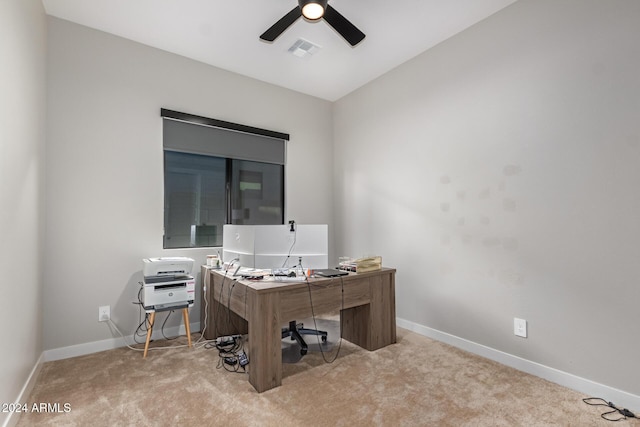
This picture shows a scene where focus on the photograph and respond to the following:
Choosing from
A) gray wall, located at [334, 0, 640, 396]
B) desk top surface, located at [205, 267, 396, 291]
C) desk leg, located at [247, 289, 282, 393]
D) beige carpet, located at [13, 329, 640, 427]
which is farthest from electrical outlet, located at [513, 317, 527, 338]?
desk leg, located at [247, 289, 282, 393]

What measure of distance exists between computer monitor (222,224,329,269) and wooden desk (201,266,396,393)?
0.50 feet

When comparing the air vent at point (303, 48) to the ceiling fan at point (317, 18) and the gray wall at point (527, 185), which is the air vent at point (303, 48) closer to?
the ceiling fan at point (317, 18)

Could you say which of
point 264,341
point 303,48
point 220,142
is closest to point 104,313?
point 264,341

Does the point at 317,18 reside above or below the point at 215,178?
above

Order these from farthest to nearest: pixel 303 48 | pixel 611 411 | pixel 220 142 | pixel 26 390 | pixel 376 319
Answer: pixel 220 142
pixel 303 48
pixel 376 319
pixel 26 390
pixel 611 411

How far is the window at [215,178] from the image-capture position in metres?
3.28

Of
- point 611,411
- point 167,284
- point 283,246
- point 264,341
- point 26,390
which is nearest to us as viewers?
point 611,411

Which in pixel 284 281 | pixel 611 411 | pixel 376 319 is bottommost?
pixel 611 411

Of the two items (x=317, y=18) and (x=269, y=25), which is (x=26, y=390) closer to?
(x=317, y=18)

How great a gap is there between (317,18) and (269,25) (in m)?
0.82

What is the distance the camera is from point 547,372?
2271 millimetres

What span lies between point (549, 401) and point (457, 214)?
4.96 feet

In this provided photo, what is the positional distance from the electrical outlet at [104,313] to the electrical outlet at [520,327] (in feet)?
11.4

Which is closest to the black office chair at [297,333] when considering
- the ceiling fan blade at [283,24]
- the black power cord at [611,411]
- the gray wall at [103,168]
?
the gray wall at [103,168]
